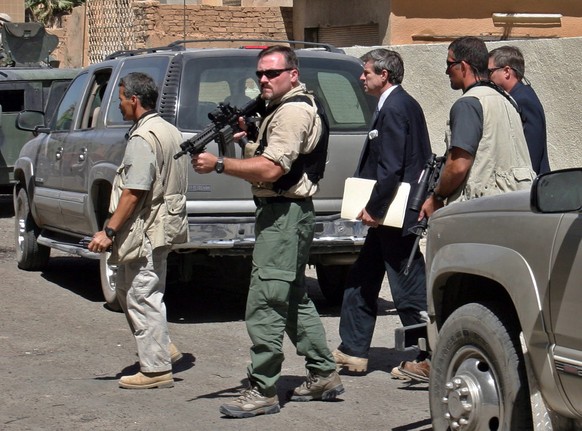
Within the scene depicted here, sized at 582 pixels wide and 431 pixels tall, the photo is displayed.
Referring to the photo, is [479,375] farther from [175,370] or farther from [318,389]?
[175,370]

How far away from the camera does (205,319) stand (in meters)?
9.14

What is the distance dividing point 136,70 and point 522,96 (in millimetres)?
3117

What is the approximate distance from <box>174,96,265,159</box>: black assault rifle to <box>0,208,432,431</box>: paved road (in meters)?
1.45

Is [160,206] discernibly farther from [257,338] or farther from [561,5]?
[561,5]

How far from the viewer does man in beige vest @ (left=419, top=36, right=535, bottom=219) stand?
627 centimetres

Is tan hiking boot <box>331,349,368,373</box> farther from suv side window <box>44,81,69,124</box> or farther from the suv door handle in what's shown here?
suv side window <box>44,81,69,124</box>

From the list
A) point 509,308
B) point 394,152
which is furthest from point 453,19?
point 509,308

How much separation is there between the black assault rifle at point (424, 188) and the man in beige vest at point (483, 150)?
224mm

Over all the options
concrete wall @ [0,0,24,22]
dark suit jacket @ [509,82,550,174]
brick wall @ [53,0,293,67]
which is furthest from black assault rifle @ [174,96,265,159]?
concrete wall @ [0,0,24,22]

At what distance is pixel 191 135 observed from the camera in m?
8.28

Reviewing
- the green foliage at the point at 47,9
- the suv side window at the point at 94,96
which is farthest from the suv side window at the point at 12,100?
the green foliage at the point at 47,9

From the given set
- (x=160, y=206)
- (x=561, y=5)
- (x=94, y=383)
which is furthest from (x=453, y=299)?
(x=561, y=5)

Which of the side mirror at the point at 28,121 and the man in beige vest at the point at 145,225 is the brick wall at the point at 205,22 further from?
the man in beige vest at the point at 145,225

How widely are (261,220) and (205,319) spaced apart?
Result: 9.88 feet
